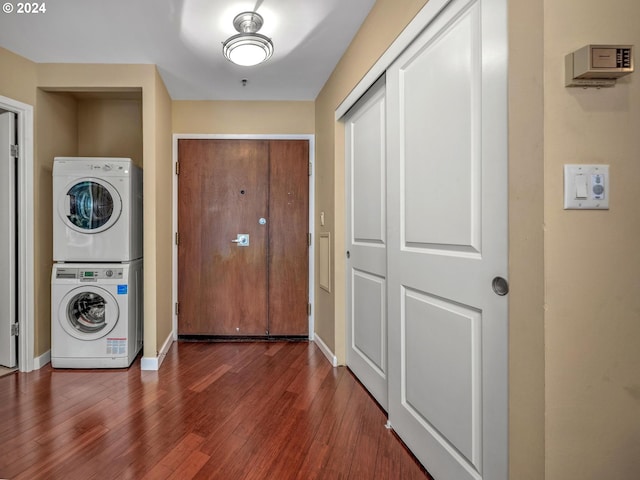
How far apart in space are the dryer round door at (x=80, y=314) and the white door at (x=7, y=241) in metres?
0.39

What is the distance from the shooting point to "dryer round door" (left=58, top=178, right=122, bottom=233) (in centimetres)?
247

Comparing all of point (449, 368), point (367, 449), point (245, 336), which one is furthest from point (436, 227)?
point (245, 336)

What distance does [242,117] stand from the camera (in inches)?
126

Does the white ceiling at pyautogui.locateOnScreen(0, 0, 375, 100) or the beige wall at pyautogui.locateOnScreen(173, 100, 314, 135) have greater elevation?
the white ceiling at pyautogui.locateOnScreen(0, 0, 375, 100)

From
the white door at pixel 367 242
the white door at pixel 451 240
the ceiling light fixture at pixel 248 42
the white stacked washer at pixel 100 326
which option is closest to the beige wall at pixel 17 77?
the white stacked washer at pixel 100 326

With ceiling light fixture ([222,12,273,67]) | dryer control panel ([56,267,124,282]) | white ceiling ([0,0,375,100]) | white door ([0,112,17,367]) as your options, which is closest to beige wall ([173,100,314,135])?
white ceiling ([0,0,375,100])

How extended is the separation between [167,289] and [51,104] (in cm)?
188

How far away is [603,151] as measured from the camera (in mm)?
831

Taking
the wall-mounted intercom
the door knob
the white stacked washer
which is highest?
the wall-mounted intercom

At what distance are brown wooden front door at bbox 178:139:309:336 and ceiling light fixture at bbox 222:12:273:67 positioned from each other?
1149 millimetres

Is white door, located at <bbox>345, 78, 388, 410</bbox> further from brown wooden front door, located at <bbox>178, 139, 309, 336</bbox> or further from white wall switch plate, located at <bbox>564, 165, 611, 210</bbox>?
white wall switch plate, located at <bbox>564, 165, 611, 210</bbox>

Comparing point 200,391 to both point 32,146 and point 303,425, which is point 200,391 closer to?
point 303,425

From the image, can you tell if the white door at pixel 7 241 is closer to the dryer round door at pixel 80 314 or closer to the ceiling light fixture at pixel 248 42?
the dryer round door at pixel 80 314

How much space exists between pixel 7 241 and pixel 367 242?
110 inches
